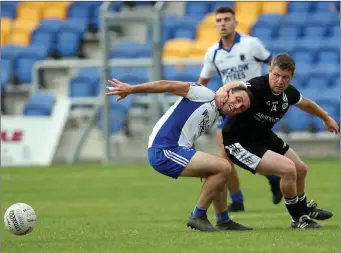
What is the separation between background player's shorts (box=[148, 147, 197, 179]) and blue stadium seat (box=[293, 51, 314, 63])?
15812 mm

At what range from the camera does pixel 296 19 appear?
26.4m

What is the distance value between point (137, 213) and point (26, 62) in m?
14.7

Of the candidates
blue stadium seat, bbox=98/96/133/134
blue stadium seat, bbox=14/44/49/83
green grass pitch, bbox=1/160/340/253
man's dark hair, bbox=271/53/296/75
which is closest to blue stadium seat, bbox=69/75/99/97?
blue stadium seat, bbox=98/96/133/134

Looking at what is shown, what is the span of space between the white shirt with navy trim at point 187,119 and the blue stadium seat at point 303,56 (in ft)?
51.5

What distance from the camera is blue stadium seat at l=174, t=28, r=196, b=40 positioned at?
1075 inches

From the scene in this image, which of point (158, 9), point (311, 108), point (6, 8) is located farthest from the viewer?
point (6, 8)

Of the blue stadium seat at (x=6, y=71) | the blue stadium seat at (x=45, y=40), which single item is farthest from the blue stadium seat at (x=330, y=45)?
the blue stadium seat at (x=6, y=71)

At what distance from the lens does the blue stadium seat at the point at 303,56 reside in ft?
83.0

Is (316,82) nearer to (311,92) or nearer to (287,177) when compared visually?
(311,92)

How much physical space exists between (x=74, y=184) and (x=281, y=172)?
27.9 feet

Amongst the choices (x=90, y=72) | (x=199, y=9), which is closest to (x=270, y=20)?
(x=199, y=9)

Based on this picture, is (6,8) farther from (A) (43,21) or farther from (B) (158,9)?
(B) (158,9)

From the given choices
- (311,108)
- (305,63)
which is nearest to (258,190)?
(311,108)

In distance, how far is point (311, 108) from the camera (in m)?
10.4
